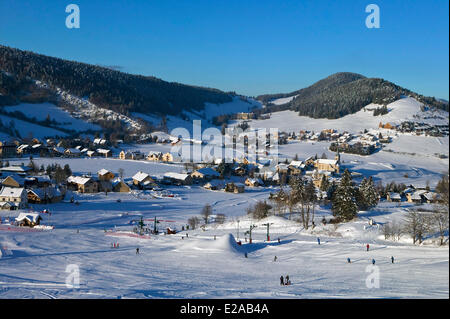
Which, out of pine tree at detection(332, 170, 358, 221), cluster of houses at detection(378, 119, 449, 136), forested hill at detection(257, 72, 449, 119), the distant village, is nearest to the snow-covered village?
pine tree at detection(332, 170, 358, 221)

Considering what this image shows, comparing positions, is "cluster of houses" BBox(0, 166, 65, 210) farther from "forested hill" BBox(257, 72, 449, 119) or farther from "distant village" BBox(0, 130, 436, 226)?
"forested hill" BBox(257, 72, 449, 119)

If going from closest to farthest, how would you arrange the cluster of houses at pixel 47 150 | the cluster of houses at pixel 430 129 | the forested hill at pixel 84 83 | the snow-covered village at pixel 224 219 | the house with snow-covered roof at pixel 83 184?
1. the snow-covered village at pixel 224 219
2. the cluster of houses at pixel 430 129
3. the house with snow-covered roof at pixel 83 184
4. the cluster of houses at pixel 47 150
5. the forested hill at pixel 84 83

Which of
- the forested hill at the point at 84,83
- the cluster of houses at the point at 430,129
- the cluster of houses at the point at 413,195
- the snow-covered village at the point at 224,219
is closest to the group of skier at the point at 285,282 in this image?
the snow-covered village at the point at 224,219

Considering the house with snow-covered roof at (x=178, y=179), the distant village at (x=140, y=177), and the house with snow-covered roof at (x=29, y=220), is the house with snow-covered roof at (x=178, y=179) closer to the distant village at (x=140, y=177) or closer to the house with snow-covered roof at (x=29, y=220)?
the distant village at (x=140, y=177)

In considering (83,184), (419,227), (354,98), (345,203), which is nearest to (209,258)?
(419,227)

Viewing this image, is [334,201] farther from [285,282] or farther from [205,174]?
[205,174]

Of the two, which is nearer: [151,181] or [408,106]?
[151,181]
